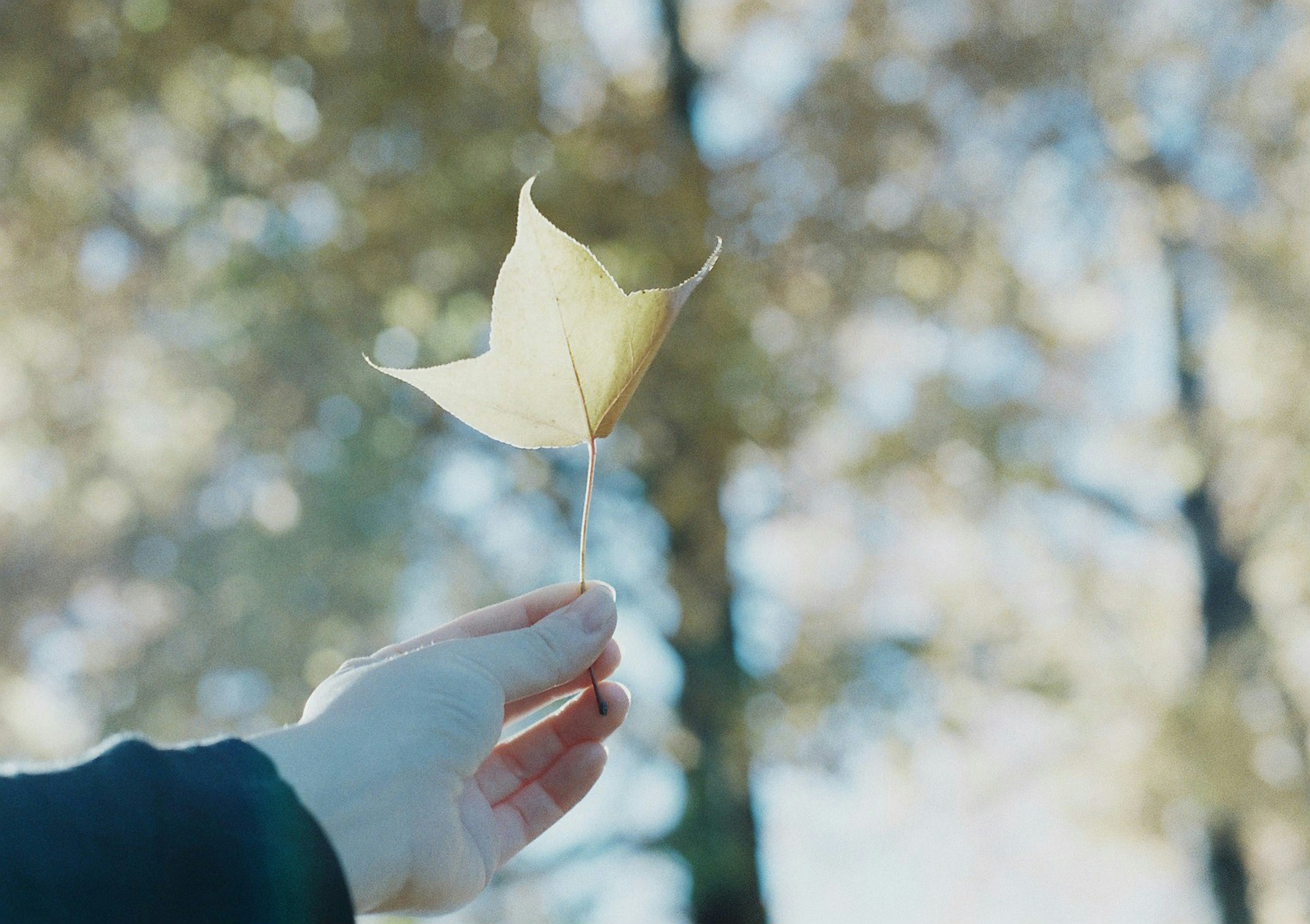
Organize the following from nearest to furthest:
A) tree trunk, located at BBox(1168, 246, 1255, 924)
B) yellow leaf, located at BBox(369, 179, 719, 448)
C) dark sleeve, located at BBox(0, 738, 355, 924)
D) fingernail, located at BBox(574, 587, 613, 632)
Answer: dark sleeve, located at BBox(0, 738, 355, 924), yellow leaf, located at BBox(369, 179, 719, 448), fingernail, located at BBox(574, 587, 613, 632), tree trunk, located at BBox(1168, 246, 1255, 924)

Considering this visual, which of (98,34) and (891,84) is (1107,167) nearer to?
(891,84)

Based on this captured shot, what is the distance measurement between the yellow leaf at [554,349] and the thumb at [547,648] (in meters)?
0.12

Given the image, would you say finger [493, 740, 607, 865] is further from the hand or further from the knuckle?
the knuckle

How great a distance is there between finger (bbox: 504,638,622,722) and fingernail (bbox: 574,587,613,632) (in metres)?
0.03

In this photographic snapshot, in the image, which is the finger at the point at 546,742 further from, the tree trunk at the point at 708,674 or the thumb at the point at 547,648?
the tree trunk at the point at 708,674

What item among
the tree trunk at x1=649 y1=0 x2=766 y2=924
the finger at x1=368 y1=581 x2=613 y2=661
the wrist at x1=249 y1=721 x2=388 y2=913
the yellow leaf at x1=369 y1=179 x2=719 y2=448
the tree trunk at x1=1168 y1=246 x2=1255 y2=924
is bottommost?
the tree trunk at x1=1168 y1=246 x2=1255 y2=924

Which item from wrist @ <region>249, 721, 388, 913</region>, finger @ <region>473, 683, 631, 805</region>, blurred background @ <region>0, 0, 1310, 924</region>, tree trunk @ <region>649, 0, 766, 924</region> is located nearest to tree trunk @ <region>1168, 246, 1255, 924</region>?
blurred background @ <region>0, 0, 1310, 924</region>

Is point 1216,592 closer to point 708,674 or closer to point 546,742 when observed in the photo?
point 708,674

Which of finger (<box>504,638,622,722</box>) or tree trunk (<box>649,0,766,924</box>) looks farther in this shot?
tree trunk (<box>649,0,766,924</box>)

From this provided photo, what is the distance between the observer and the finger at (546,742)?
31.7 inches

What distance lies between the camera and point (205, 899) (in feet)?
1.70

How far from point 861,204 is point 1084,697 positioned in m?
1.93

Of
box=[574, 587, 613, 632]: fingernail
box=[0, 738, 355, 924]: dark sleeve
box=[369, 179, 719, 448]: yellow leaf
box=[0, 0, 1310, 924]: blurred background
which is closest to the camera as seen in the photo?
box=[0, 738, 355, 924]: dark sleeve

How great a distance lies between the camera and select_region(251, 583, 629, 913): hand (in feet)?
1.94
